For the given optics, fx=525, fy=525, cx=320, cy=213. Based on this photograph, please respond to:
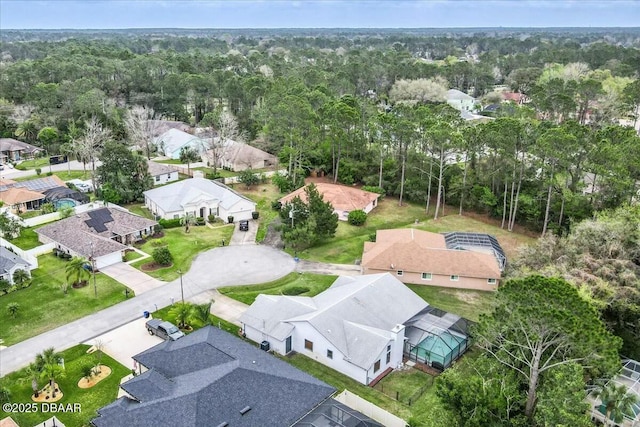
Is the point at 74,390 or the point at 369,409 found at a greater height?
the point at 369,409

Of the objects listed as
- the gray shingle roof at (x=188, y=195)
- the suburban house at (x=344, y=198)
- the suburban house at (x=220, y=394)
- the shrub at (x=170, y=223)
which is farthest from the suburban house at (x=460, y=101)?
the suburban house at (x=220, y=394)

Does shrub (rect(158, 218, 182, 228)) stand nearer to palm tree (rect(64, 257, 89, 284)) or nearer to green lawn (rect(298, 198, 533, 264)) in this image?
palm tree (rect(64, 257, 89, 284))

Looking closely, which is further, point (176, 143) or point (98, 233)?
point (176, 143)

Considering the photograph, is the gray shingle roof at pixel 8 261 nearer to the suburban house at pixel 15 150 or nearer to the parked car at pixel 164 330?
the parked car at pixel 164 330

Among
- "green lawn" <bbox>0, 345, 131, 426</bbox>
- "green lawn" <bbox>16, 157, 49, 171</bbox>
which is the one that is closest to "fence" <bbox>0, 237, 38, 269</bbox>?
"green lawn" <bbox>0, 345, 131, 426</bbox>

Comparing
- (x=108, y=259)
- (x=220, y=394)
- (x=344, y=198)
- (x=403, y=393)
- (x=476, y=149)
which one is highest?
(x=476, y=149)

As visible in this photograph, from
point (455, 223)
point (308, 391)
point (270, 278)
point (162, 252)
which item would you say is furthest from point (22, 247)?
point (455, 223)

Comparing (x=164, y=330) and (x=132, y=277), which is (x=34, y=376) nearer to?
(x=164, y=330)

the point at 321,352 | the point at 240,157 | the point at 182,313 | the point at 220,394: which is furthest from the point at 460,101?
the point at 220,394
